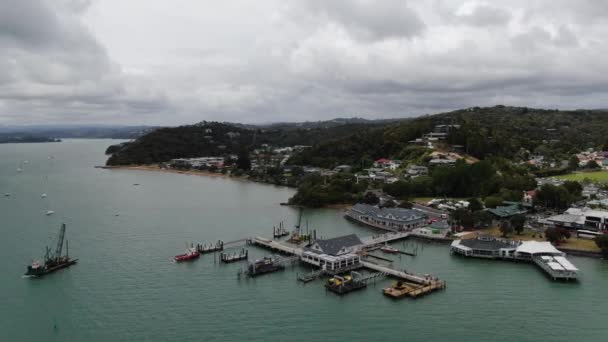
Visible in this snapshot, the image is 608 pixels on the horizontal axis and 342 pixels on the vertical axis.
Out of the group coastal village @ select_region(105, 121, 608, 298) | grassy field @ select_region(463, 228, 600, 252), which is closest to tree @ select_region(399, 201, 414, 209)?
coastal village @ select_region(105, 121, 608, 298)

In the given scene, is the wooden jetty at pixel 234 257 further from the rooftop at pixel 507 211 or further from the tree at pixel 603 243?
the tree at pixel 603 243

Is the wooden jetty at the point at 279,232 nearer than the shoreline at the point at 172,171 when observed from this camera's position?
Yes

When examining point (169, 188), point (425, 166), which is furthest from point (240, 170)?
point (425, 166)

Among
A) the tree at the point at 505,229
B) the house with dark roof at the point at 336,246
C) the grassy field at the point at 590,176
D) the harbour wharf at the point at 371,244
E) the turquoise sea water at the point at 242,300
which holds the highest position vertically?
the grassy field at the point at 590,176

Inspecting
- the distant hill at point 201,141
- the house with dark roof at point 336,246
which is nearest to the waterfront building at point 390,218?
the house with dark roof at point 336,246

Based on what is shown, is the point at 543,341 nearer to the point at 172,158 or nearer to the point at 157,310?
the point at 157,310
